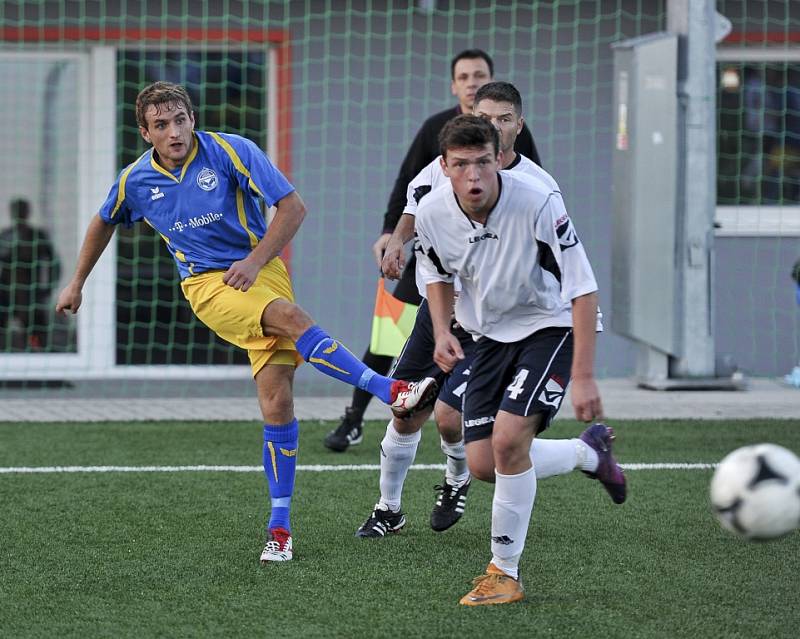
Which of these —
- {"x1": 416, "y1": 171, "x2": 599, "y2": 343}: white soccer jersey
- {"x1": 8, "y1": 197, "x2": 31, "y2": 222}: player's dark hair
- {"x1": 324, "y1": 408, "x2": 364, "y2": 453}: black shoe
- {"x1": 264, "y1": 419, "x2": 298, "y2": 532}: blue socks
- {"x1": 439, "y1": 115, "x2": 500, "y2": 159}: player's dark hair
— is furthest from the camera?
{"x1": 8, "y1": 197, "x2": 31, "y2": 222}: player's dark hair

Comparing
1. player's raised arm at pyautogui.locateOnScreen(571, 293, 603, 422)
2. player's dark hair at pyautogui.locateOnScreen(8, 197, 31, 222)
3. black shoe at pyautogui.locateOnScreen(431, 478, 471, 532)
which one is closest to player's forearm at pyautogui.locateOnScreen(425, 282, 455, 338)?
player's raised arm at pyautogui.locateOnScreen(571, 293, 603, 422)

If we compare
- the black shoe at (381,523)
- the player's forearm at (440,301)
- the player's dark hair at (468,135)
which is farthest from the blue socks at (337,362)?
the player's dark hair at (468,135)

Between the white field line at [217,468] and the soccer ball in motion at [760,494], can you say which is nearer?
the soccer ball in motion at [760,494]

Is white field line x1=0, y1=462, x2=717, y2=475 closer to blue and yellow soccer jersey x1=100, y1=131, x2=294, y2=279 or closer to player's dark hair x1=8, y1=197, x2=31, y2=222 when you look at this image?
blue and yellow soccer jersey x1=100, y1=131, x2=294, y2=279

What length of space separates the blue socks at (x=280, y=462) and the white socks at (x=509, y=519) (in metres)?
0.96

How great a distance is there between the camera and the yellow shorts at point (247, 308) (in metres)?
4.97

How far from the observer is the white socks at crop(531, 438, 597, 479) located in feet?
15.7

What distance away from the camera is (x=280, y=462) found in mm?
5082

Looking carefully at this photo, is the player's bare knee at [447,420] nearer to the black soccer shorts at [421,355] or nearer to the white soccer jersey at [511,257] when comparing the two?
the black soccer shorts at [421,355]

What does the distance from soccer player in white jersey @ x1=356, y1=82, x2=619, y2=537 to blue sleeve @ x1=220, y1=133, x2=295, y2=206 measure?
1.56 ft

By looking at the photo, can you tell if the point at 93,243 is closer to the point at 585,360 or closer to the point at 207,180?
the point at 207,180

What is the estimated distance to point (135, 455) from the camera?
24.1 ft

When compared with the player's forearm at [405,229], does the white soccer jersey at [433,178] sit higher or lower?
higher

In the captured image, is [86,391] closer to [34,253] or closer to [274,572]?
[34,253]
